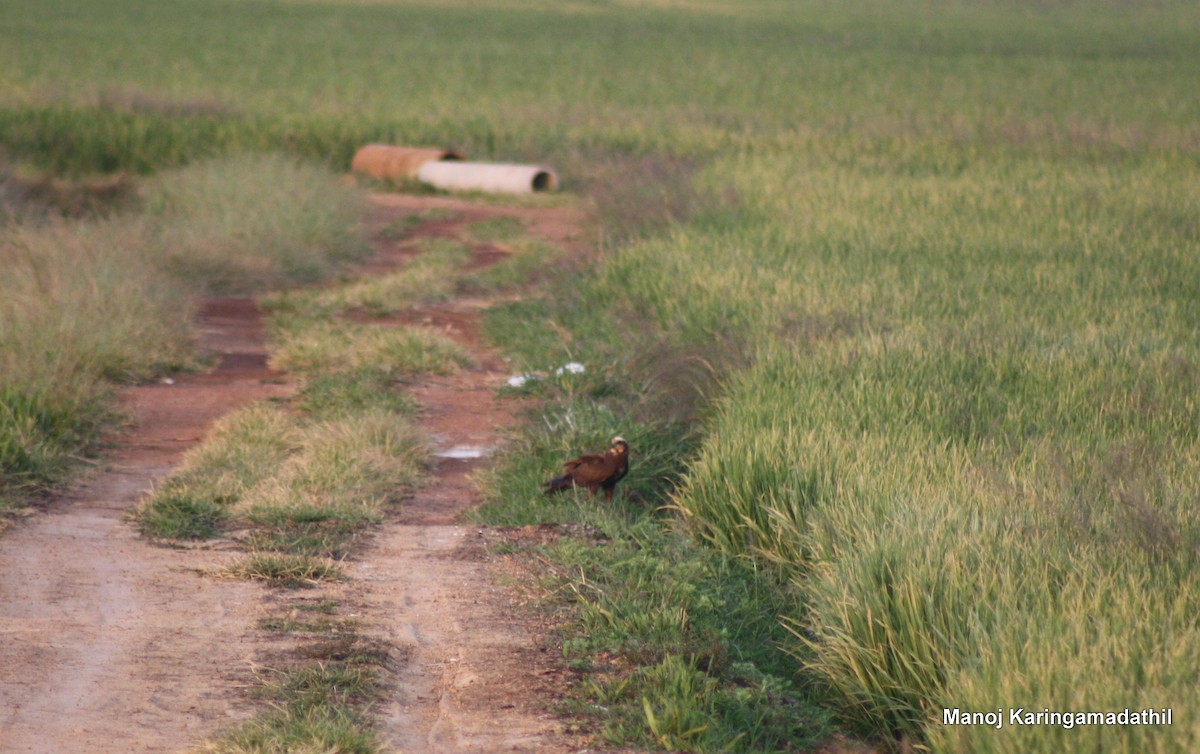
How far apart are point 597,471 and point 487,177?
11.5m

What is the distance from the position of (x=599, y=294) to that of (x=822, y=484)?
4959 millimetres

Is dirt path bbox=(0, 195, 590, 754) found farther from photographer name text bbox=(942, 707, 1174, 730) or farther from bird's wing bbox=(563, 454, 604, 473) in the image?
photographer name text bbox=(942, 707, 1174, 730)

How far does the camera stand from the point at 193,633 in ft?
14.7

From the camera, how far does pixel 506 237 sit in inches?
555

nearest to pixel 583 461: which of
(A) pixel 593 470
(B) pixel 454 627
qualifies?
(A) pixel 593 470

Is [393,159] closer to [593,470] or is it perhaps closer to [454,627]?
[593,470]

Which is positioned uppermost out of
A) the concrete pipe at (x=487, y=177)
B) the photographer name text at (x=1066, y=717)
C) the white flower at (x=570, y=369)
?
the photographer name text at (x=1066, y=717)

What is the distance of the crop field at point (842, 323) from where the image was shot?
12.1 feet

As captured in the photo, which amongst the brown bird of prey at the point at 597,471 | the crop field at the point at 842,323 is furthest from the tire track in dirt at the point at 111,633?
the brown bird of prey at the point at 597,471

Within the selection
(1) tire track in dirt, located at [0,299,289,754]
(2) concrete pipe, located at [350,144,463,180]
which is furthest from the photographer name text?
(2) concrete pipe, located at [350,144,463,180]

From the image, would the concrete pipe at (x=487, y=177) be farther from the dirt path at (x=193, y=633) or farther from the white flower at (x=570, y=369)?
the dirt path at (x=193, y=633)

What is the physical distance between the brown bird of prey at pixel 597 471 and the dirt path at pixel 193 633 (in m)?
0.52

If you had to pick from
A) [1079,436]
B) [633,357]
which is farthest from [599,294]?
[1079,436]

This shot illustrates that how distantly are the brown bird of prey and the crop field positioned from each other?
239 millimetres
